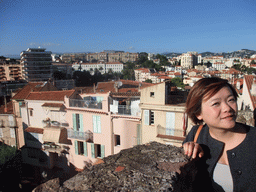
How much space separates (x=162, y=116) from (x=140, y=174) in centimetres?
1180

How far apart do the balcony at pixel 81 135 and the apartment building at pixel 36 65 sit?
9144 centimetres

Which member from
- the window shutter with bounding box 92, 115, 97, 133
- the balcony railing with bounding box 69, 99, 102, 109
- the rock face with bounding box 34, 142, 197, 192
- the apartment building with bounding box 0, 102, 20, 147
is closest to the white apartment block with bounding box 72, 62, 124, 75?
the apartment building with bounding box 0, 102, 20, 147

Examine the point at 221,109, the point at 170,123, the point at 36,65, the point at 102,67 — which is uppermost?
the point at 36,65

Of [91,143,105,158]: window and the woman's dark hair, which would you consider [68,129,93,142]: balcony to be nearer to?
[91,143,105,158]: window

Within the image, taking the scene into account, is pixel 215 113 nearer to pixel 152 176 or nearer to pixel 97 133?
pixel 152 176

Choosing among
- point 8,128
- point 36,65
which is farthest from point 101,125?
point 36,65

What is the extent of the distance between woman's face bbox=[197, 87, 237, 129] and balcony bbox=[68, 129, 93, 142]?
15431 millimetres

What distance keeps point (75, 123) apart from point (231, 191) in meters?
16.5

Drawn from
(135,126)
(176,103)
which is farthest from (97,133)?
(176,103)

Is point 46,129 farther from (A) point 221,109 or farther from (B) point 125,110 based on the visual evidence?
(A) point 221,109

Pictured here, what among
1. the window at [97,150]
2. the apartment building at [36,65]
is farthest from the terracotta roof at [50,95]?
the apartment building at [36,65]

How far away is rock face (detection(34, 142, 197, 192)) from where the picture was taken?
226 cm

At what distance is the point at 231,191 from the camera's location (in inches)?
83.0

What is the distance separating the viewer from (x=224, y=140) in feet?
7.38
